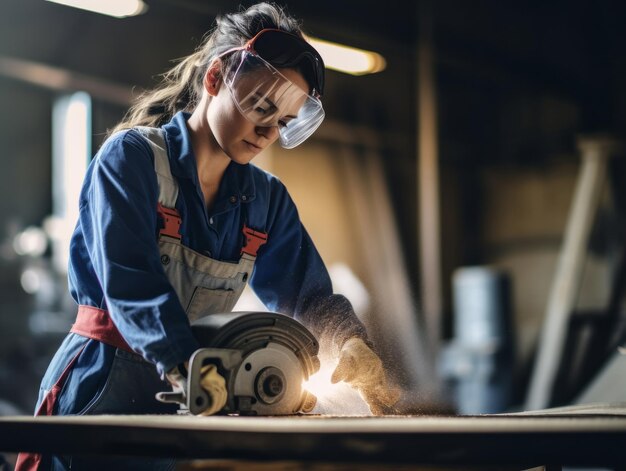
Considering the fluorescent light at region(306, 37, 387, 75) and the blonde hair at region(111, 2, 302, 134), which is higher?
the fluorescent light at region(306, 37, 387, 75)

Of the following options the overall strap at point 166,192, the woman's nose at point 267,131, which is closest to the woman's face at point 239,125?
the woman's nose at point 267,131

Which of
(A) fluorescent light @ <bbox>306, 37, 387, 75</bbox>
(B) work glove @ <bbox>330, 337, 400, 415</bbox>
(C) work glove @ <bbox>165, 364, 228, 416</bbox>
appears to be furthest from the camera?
(A) fluorescent light @ <bbox>306, 37, 387, 75</bbox>

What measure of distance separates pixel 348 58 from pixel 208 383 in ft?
13.0

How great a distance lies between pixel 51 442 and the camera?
1247mm

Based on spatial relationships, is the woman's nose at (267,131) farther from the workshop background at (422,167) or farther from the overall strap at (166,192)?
the workshop background at (422,167)

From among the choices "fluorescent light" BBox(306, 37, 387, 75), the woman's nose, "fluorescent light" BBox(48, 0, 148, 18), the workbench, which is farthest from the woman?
"fluorescent light" BBox(306, 37, 387, 75)

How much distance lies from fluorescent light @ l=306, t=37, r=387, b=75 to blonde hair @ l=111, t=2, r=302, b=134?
2.99m

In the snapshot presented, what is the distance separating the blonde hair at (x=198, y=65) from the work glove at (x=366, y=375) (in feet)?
2.10

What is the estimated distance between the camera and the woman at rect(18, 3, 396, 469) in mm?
1402

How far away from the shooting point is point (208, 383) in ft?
4.38

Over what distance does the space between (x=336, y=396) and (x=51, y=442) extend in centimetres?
71

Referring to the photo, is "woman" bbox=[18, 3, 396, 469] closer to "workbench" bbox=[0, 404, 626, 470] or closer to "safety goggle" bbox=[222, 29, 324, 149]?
"safety goggle" bbox=[222, 29, 324, 149]

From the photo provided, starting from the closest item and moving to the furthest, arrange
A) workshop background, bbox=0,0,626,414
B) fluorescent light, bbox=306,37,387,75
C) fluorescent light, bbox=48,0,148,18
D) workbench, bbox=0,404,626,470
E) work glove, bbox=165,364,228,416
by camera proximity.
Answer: workbench, bbox=0,404,626,470, work glove, bbox=165,364,228,416, fluorescent light, bbox=48,0,148,18, fluorescent light, bbox=306,37,387,75, workshop background, bbox=0,0,626,414

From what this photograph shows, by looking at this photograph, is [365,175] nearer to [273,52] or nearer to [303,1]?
[303,1]
